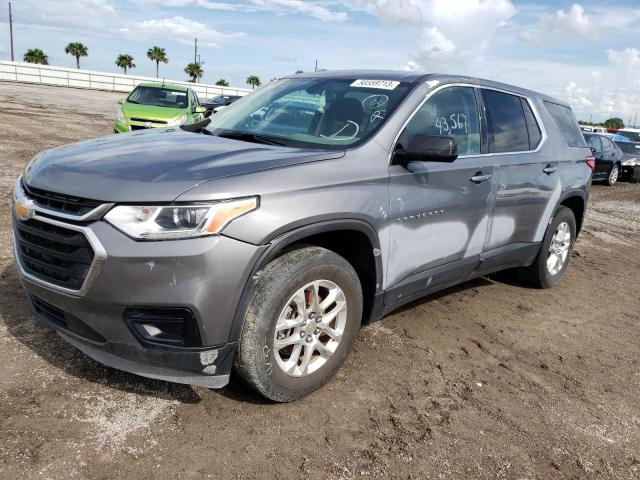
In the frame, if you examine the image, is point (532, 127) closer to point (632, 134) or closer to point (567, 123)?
point (567, 123)

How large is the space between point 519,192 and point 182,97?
11.4m

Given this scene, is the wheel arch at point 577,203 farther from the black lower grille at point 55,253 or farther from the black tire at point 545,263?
the black lower grille at point 55,253

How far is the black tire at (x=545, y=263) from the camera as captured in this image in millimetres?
5129

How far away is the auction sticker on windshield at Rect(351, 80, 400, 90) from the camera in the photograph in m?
3.65

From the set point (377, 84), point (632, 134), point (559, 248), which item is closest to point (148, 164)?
point (377, 84)

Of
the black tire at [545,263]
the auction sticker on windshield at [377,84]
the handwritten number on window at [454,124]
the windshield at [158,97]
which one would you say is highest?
the auction sticker on windshield at [377,84]

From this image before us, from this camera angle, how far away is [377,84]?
3709mm

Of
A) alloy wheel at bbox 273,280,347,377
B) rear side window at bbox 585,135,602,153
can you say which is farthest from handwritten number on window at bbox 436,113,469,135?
rear side window at bbox 585,135,602,153

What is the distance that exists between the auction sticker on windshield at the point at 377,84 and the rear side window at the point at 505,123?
933 millimetres

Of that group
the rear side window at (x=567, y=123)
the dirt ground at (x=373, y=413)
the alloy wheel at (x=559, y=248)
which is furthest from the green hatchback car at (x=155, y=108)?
the dirt ground at (x=373, y=413)

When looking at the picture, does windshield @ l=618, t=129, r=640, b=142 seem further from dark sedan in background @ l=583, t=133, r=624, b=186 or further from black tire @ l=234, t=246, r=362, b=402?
black tire @ l=234, t=246, r=362, b=402

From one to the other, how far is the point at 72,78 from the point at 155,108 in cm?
4152

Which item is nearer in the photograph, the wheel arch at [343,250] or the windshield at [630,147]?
the wheel arch at [343,250]

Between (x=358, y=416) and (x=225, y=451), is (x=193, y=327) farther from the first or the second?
(x=358, y=416)
